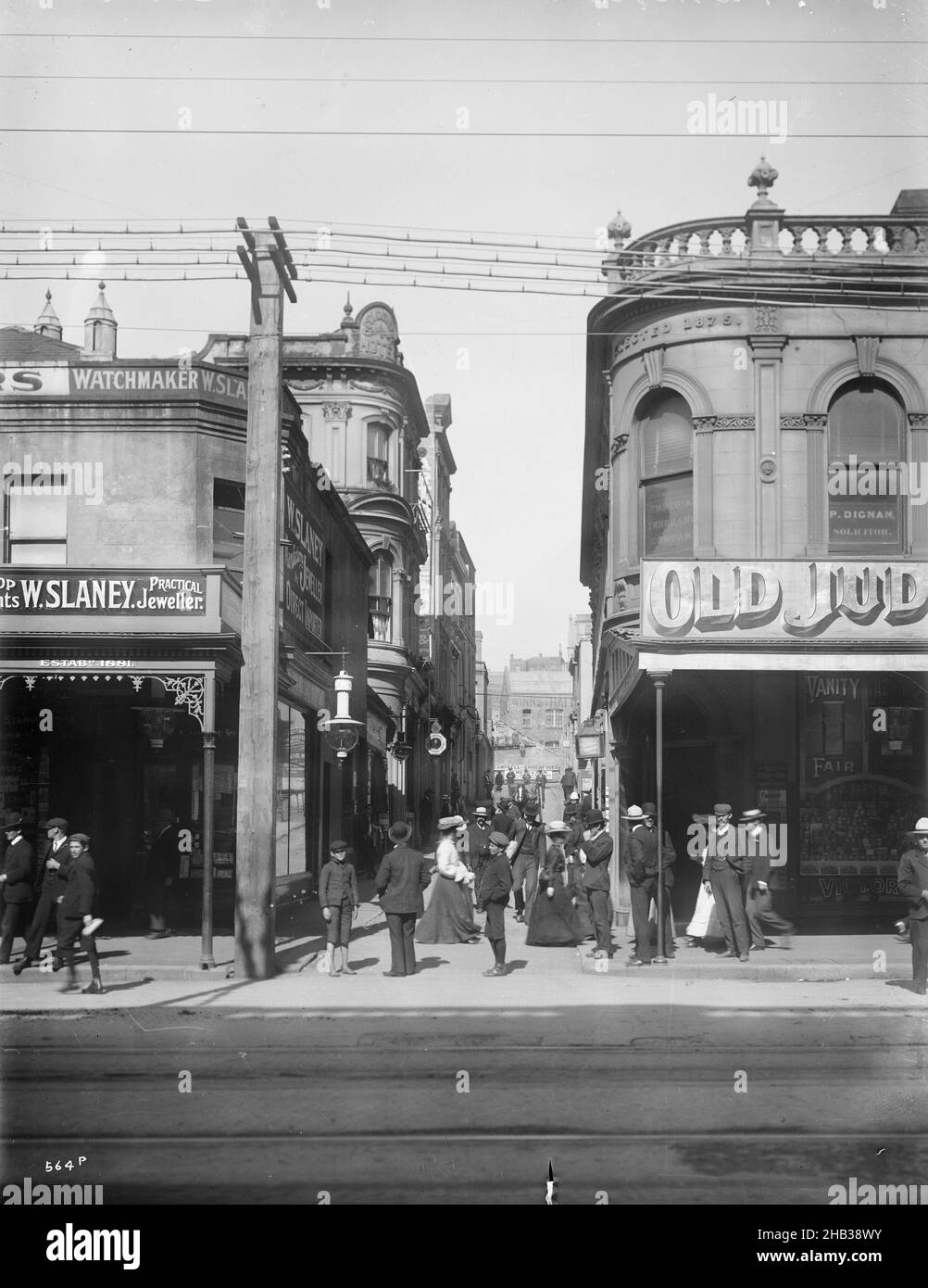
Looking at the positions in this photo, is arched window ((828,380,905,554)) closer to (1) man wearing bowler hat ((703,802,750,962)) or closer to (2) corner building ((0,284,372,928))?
(1) man wearing bowler hat ((703,802,750,962))

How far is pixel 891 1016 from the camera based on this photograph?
39.2 ft

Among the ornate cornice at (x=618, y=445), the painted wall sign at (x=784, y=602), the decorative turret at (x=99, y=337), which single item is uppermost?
the decorative turret at (x=99, y=337)

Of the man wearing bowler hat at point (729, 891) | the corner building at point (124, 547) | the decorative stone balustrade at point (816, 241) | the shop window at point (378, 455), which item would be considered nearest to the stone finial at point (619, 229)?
the decorative stone balustrade at point (816, 241)

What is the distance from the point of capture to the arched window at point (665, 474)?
18859 millimetres

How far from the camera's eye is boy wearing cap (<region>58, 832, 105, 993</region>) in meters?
13.0

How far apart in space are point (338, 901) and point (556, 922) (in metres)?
4.34

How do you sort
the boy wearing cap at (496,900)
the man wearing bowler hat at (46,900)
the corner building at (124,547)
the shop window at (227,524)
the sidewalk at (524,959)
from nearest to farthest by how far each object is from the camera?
the man wearing bowler hat at (46,900)
the sidewalk at (524,959)
the boy wearing cap at (496,900)
the corner building at (124,547)
the shop window at (227,524)

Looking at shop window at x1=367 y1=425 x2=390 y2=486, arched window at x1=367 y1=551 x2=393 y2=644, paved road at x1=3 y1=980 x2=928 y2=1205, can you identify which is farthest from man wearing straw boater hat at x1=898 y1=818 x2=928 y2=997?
arched window at x1=367 y1=551 x2=393 y2=644

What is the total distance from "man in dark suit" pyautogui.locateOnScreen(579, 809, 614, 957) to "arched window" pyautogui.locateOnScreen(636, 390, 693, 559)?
5102 millimetres

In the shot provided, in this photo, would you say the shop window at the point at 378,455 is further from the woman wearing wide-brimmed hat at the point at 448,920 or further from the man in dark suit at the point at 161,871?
the man in dark suit at the point at 161,871

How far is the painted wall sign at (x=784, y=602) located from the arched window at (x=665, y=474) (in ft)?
11.0
